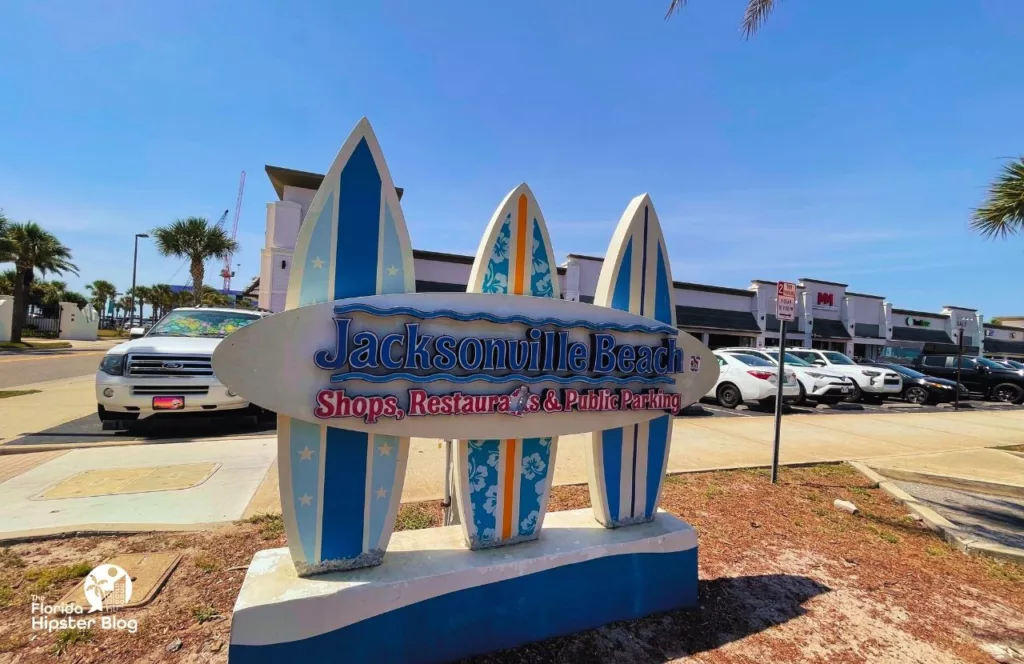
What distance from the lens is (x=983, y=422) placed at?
11914 millimetres

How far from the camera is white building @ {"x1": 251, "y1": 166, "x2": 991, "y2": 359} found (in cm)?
2286

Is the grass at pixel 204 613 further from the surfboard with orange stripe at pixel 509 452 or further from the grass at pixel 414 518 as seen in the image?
the surfboard with orange stripe at pixel 509 452

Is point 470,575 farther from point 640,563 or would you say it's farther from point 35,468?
point 35,468

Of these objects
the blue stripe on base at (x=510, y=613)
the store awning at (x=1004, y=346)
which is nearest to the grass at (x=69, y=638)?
the blue stripe on base at (x=510, y=613)

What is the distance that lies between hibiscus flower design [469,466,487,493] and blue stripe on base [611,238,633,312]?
141 centimetres

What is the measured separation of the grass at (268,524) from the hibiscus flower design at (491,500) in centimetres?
194

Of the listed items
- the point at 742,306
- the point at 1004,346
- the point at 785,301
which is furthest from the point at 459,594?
the point at 1004,346

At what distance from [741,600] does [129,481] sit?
5601mm

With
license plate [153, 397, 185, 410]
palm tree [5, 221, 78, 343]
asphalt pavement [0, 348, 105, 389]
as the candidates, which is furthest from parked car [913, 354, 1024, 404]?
palm tree [5, 221, 78, 343]

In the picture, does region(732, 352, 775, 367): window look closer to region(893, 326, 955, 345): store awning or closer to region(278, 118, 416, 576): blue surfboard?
region(278, 118, 416, 576): blue surfboard

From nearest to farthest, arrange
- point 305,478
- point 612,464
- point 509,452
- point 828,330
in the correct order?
point 305,478
point 509,452
point 612,464
point 828,330

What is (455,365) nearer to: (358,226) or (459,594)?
(358,226)

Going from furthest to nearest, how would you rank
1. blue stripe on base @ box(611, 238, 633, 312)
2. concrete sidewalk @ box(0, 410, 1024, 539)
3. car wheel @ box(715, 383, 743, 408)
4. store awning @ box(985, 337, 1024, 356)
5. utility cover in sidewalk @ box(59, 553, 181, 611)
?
store awning @ box(985, 337, 1024, 356) < car wheel @ box(715, 383, 743, 408) < concrete sidewalk @ box(0, 410, 1024, 539) < blue stripe on base @ box(611, 238, 633, 312) < utility cover in sidewalk @ box(59, 553, 181, 611)

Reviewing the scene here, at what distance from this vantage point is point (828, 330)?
103ft
